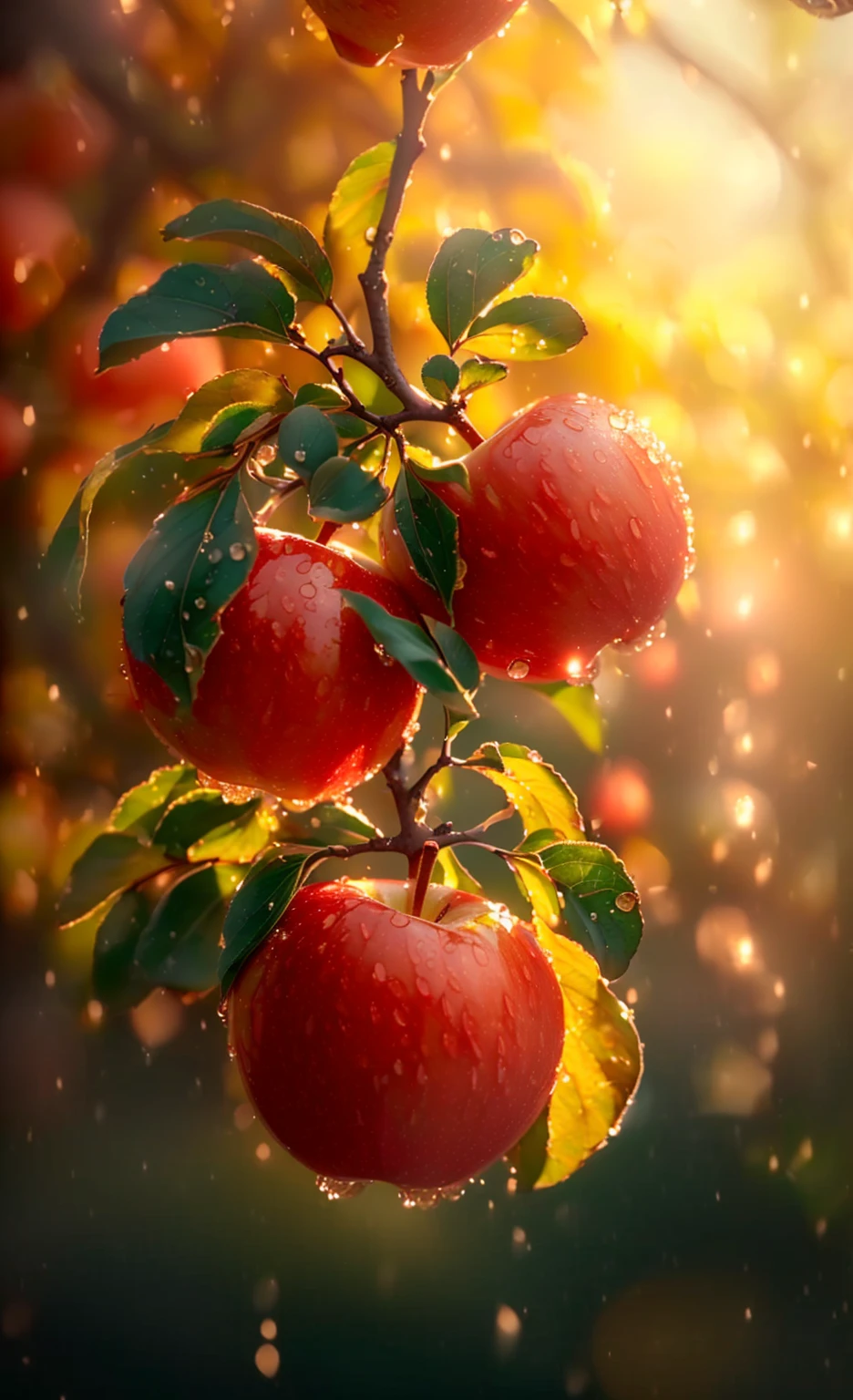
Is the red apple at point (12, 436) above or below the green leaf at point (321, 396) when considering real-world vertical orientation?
below

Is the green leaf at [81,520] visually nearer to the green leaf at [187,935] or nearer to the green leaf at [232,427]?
the green leaf at [232,427]

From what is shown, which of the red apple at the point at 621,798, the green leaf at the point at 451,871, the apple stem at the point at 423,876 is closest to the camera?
the apple stem at the point at 423,876

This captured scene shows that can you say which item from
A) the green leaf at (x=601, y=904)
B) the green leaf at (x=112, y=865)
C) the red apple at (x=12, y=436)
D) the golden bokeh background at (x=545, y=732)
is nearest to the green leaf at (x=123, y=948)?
the green leaf at (x=112, y=865)

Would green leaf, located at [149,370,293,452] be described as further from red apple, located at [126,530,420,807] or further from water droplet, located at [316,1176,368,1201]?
water droplet, located at [316,1176,368,1201]

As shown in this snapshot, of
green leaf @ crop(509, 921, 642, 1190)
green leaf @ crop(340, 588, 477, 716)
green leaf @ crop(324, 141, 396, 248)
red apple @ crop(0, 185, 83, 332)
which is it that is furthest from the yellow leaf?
red apple @ crop(0, 185, 83, 332)

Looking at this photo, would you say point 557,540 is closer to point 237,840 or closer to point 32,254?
point 237,840

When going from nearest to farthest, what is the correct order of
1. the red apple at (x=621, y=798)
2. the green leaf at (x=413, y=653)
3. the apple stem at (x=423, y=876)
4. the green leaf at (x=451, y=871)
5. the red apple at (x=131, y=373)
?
the green leaf at (x=413, y=653) → the apple stem at (x=423, y=876) → the green leaf at (x=451, y=871) → the red apple at (x=131, y=373) → the red apple at (x=621, y=798)

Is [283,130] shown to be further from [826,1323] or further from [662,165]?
[826,1323]

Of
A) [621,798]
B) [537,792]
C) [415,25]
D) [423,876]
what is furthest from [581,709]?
[621,798]
